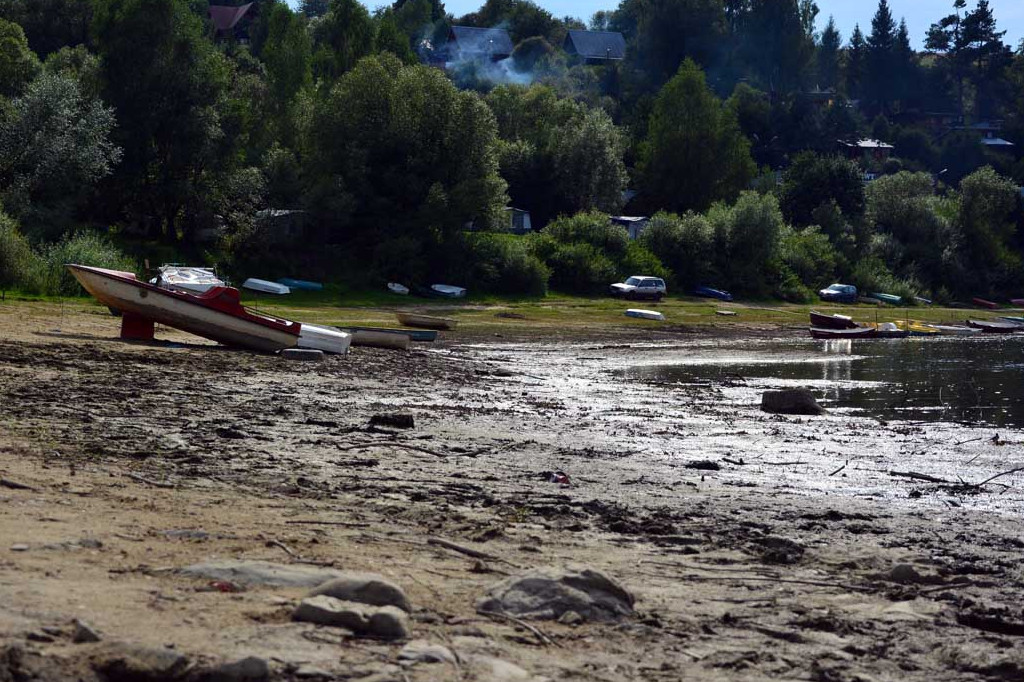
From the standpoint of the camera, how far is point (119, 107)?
57188 mm

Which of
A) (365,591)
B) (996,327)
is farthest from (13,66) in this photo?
(365,591)

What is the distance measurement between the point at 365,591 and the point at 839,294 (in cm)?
7382

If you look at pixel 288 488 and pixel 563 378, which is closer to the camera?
pixel 288 488

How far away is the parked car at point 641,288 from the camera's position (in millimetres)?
66000

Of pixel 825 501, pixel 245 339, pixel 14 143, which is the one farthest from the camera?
pixel 14 143

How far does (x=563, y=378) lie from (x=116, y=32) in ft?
122

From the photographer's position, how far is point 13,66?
6347 centimetres

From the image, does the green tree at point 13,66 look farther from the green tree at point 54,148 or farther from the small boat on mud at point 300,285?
the small boat on mud at point 300,285

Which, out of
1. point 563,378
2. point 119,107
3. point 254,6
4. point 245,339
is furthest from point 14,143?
point 254,6

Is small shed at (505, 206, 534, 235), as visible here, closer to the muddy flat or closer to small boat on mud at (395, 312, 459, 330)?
small boat on mud at (395, 312, 459, 330)

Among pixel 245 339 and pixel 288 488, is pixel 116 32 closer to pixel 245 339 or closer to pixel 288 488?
pixel 245 339

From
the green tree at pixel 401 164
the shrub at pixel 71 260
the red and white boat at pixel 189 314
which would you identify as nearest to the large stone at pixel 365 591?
the red and white boat at pixel 189 314

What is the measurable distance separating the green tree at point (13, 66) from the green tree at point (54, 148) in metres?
7.71

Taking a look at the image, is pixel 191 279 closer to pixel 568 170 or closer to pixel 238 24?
pixel 568 170
